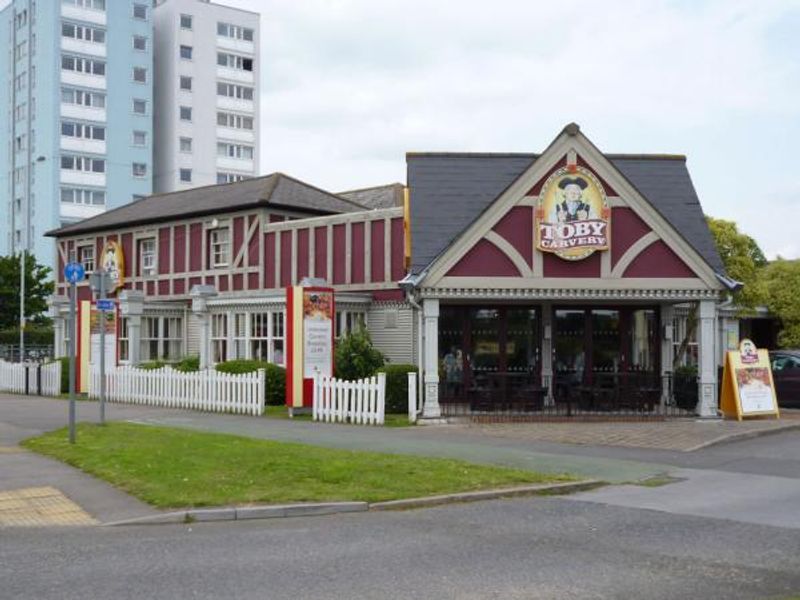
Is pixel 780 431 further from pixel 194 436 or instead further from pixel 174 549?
pixel 174 549

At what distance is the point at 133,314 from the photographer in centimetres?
3117

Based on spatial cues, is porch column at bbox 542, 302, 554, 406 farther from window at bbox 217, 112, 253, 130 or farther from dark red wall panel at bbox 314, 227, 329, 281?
window at bbox 217, 112, 253, 130

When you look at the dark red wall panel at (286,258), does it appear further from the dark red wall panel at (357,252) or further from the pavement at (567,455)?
the pavement at (567,455)

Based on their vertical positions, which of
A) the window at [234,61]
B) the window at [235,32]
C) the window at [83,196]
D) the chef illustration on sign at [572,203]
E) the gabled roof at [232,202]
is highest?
the window at [235,32]

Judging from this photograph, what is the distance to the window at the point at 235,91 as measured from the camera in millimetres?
84463

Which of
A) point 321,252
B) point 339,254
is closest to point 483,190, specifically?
point 339,254

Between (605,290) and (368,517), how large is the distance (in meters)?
12.0

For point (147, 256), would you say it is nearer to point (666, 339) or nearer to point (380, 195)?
point (380, 195)

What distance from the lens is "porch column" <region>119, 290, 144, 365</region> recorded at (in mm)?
31125

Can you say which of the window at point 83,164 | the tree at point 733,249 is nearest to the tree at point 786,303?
the tree at point 733,249

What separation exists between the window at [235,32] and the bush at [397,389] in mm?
69459

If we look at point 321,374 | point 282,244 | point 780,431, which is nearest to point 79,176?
point 282,244

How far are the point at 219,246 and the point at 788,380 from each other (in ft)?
62.6

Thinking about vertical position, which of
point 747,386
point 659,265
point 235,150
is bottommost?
point 747,386
